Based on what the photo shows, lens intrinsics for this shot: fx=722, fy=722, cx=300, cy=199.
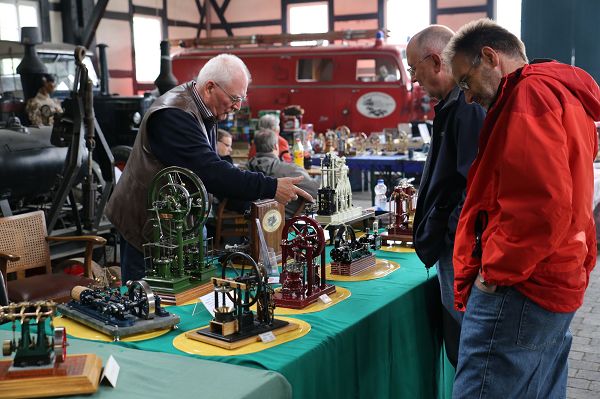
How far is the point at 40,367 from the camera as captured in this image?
180 cm

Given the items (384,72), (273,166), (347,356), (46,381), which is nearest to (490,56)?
(347,356)

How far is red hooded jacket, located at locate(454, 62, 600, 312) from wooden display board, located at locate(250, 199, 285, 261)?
1.23 meters

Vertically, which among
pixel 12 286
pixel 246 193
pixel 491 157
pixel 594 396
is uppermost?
pixel 491 157

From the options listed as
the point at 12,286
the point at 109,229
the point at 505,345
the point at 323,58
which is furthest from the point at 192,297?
the point at 323,58

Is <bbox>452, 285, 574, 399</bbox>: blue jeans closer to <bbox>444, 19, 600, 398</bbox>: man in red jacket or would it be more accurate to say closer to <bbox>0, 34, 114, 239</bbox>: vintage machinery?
<bbox>444, 19, 600, 398</bbox>: man in red jacket

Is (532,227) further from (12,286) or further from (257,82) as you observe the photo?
(257,82)

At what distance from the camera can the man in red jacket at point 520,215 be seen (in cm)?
184

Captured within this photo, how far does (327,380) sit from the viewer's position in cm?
222

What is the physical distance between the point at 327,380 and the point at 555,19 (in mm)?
6386

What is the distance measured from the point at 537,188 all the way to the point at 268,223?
1.58 metres

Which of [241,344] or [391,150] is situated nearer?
[241,344]

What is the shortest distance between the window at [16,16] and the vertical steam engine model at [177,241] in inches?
482

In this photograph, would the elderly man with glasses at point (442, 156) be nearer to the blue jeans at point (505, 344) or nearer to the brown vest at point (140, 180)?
the blue jeans at point (505, 344)

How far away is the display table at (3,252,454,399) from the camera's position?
1.91 metres
